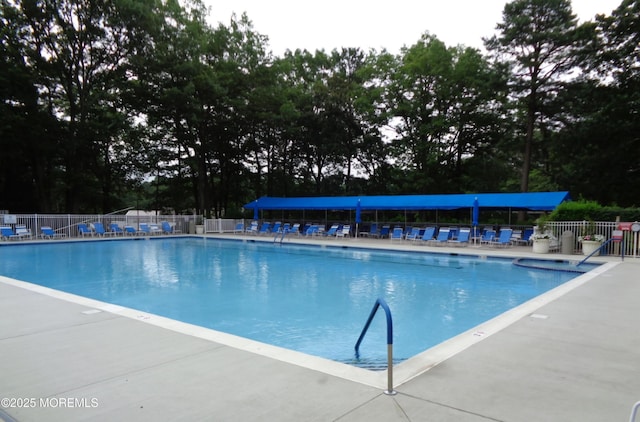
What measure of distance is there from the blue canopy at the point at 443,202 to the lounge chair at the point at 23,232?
12522 mm

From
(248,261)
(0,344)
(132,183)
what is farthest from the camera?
(132,183)

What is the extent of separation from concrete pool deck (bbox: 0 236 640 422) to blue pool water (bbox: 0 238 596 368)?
4.76 ft

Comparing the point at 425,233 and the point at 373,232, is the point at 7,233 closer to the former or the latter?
the point at 373,232

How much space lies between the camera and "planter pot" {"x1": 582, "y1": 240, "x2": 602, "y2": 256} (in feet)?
41.2

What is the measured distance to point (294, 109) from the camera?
28.1m

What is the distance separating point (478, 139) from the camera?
91.4 feet

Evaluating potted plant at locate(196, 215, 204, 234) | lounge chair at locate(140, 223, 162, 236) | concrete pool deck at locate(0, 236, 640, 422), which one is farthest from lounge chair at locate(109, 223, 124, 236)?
concrete pool deck at locate(0, 236, 640, 422)

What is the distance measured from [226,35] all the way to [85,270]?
21.6 m

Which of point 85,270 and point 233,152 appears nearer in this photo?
point 85,270

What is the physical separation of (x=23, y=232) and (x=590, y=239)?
24.0m

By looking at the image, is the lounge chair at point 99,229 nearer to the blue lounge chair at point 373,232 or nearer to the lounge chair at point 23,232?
the lounge chair at point 23,232

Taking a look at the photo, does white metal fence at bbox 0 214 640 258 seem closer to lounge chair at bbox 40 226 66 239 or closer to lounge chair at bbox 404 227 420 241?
lounge chair at bbox 40 226 66 239

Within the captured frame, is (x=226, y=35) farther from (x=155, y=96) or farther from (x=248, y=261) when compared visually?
(x=248, y=261)

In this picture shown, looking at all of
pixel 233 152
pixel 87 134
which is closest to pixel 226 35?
pixel 233 152
